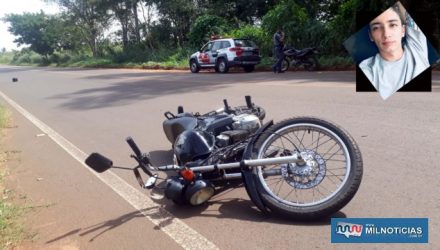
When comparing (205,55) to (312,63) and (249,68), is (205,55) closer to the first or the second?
(249,68)

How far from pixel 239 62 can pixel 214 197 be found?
16691 millimetres

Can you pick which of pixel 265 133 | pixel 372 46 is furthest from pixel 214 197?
pixel 372 46

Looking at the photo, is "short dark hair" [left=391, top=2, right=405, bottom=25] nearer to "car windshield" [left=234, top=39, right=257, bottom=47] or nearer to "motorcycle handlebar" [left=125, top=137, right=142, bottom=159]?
"car windshield" [left=234, top=39, right=257, bottom=47]

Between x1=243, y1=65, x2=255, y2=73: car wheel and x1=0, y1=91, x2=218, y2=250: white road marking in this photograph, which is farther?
x1=243, y1=65, x2=255, y2=73: car wheel

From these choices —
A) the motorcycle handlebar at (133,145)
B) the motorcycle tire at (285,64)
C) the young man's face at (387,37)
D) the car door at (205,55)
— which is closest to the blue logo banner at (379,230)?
the motorcycle handlebar at (133,145)

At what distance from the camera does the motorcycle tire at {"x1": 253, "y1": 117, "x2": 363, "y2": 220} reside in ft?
11.0

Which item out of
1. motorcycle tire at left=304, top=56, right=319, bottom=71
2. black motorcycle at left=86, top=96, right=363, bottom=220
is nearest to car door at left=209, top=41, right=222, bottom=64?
motorcycle tire at left=304, top=56, right=319, bottom=71

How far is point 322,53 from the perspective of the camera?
65.5 feet

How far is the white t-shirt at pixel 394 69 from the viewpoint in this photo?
376 inches

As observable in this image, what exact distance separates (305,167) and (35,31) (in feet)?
233

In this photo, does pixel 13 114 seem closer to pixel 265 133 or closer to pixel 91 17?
pixel 265 133

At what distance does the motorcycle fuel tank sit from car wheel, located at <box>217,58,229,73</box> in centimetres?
1699

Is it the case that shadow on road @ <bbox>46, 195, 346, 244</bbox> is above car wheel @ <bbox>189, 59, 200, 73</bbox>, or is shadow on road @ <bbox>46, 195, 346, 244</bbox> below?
below

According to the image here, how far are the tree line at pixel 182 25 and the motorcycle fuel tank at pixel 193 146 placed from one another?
14489mm
